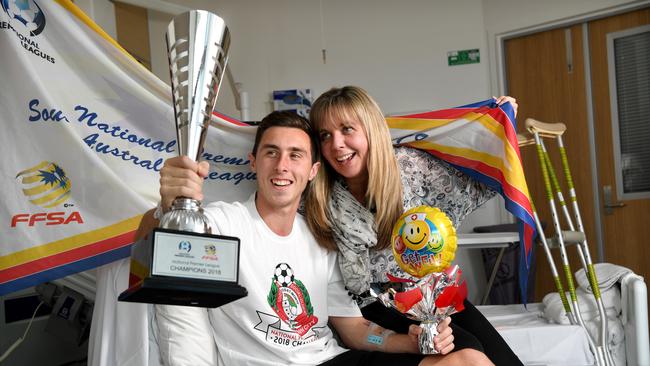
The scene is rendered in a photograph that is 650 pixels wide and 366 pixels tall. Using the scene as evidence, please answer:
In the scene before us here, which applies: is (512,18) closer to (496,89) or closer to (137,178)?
(496,89)

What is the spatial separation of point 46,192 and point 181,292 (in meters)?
0.87

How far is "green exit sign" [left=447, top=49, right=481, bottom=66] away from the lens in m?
4.67

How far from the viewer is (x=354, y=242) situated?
186 centimetres

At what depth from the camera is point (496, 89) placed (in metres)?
4.71

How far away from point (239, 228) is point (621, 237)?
3.53m

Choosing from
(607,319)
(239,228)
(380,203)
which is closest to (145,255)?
(239,228)

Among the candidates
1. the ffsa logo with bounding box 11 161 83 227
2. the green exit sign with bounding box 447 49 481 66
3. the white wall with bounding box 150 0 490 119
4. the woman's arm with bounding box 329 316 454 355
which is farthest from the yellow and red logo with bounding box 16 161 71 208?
the green exit sign with bounding box 447 49 481 66

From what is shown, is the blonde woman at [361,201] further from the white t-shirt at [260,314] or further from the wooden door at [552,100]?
the wooden door at [552,100]

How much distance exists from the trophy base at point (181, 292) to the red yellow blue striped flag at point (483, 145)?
1.26m

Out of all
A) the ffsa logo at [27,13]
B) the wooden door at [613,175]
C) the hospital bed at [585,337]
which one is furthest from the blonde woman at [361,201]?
the wooden door at [613,175]

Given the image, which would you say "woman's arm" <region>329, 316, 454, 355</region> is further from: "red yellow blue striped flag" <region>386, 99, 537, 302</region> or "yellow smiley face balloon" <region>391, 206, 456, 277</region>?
"red yellow blue striped flag" <region>386, 99, 537, 302</region>

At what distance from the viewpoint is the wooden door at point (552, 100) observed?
440 centimetres

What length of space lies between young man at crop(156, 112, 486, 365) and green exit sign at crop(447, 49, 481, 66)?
10.2 feet

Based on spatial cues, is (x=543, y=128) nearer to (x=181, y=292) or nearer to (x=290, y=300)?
(x=290, y=300)
